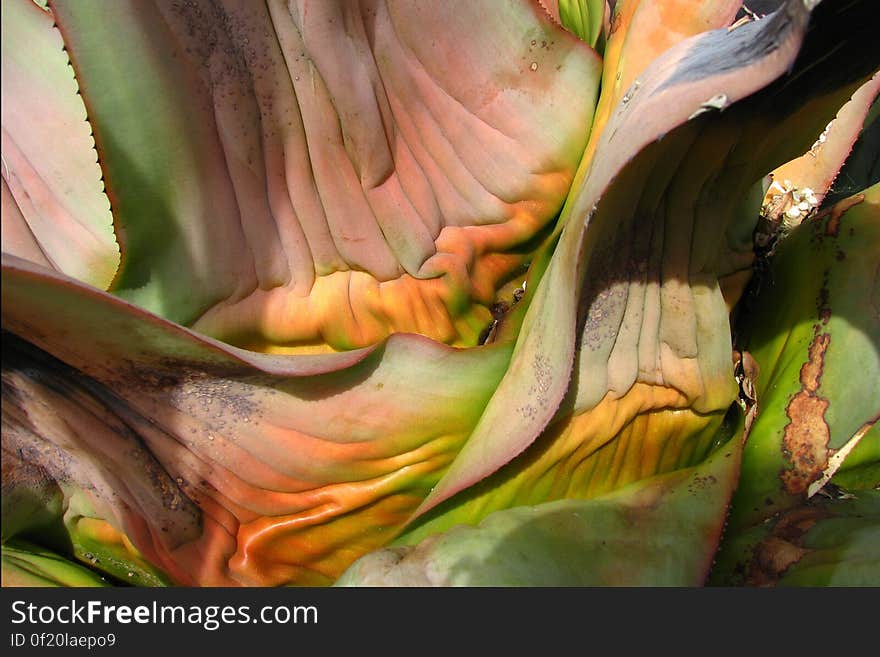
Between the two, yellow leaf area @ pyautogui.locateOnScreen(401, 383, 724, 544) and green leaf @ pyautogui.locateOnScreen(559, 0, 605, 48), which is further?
green leaf @ pyautogui.locateOnScreen(559, 0, 605, 48)

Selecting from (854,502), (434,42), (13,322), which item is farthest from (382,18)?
(854,502)

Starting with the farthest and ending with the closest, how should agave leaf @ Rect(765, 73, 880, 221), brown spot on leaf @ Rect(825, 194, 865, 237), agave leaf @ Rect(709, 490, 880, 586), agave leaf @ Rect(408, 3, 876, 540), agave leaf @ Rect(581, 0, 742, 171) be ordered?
agave leaf @ Rect(765, 73, 880, 221) < brown spot on leaf @ Rect(825, 194, 865, 237) < agave leaf @ Rect(581, 0, 742, 171) < agave leaf @ Rect(709, 490, 880, 586) < agave leaf @ Rect(408, 3, 876, 540)

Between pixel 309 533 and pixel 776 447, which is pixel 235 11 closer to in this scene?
pixel 309 533

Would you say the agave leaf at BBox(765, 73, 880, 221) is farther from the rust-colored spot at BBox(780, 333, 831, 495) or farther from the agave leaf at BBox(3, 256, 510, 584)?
the agave leaf at BBox(3, 256, 510, 584)

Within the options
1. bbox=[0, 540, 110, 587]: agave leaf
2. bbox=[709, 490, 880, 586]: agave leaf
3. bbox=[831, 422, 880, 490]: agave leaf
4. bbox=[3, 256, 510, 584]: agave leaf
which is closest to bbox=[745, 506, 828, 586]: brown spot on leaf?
bbox=[709, 490, 880, 586]: agave leaf

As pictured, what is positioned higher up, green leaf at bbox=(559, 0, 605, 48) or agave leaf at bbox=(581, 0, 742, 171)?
green leaf at bbox=(559, 0, 605, 48)

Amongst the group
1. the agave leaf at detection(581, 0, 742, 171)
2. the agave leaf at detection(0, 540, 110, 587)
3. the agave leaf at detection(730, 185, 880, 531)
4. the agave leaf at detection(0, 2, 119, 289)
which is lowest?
the agave leaf at detection(0, 540, 110, 587)

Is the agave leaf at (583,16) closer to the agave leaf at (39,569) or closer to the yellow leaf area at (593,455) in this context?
the yellow leaf area at (593,455)

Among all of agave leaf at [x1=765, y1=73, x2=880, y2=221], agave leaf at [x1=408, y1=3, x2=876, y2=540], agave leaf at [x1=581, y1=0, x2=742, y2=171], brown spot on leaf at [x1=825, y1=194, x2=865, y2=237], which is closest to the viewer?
agave leaf at [x1=408, y1=3, x2=876, y2=540]
